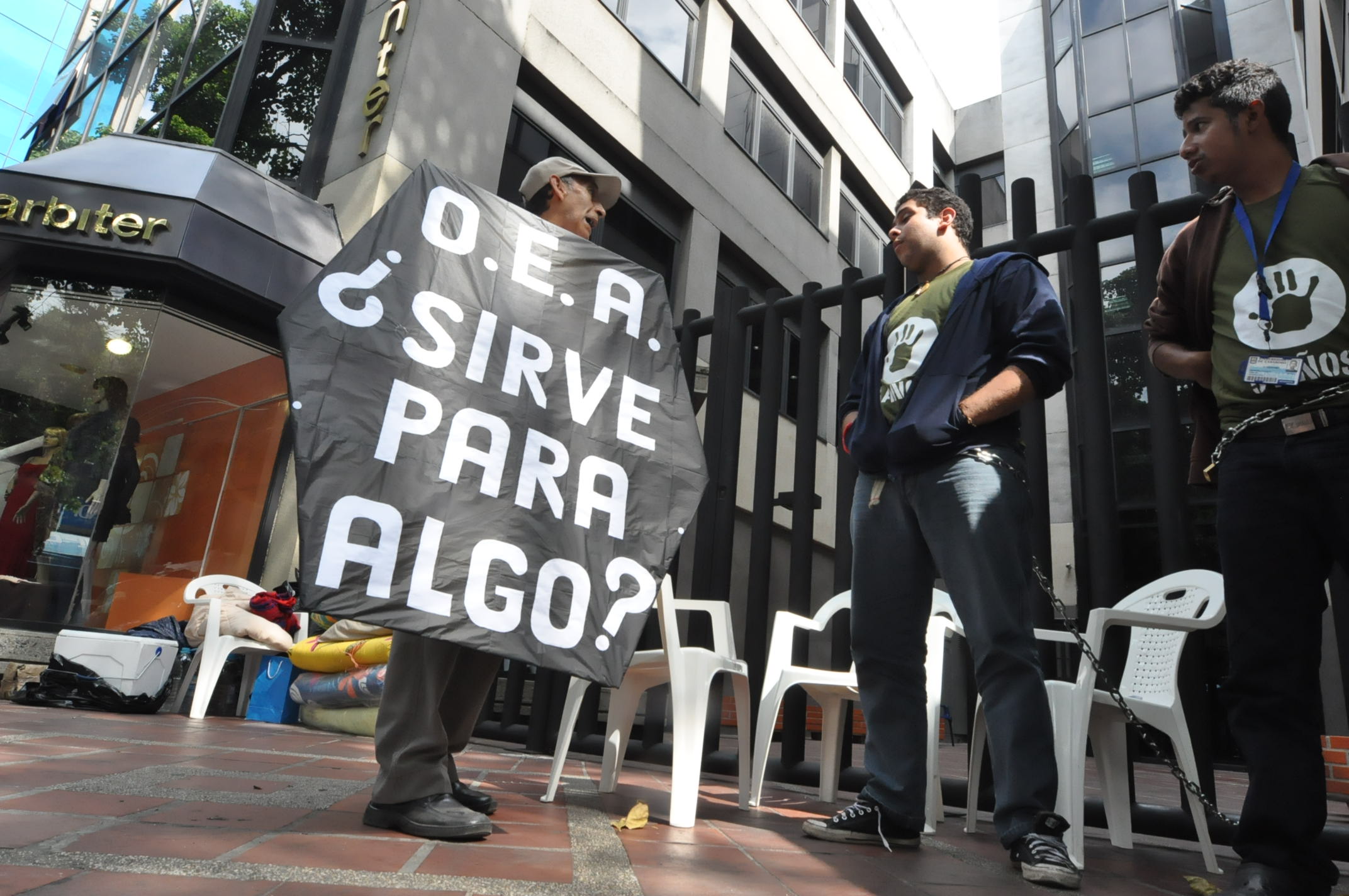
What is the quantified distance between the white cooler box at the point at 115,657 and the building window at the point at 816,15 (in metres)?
13.3

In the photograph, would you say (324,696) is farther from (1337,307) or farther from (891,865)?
(1337,307)

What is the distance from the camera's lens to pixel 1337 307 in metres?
1.82

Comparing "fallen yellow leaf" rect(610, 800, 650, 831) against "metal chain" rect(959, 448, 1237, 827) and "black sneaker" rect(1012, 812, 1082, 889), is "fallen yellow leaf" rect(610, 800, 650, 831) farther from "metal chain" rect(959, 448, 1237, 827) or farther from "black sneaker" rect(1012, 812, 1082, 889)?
"metal chain" rect(959, 448, 1237, 827)

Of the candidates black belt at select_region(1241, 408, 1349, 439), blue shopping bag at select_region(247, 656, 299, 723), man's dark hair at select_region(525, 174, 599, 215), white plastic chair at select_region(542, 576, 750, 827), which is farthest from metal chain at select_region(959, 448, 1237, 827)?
blue shopping bag at select_region(247, 656, 299, 723)

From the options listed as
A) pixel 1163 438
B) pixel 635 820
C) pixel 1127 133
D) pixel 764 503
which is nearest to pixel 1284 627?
pixel 1163 438

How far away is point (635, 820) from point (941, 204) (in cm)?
207

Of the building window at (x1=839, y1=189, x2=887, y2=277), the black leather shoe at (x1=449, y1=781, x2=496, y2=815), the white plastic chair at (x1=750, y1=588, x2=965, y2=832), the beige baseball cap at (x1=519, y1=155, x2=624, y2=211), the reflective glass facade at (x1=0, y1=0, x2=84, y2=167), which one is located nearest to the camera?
the black leather shoe at (x1=449, y1=781, x2=496, y2=815)

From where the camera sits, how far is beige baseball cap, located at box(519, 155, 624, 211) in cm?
278

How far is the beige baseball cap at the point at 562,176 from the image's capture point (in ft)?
9.11

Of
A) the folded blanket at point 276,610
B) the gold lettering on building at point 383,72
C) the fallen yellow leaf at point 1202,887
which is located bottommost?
the fallen yellow leaf at point 1202,887

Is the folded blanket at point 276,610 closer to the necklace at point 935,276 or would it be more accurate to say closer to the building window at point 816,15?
the necklace at point 935,276

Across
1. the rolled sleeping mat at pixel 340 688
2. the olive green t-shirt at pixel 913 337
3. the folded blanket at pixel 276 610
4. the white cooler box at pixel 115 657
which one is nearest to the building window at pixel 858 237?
the folded blanket at pixel 276 610

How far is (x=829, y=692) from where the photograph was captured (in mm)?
3385

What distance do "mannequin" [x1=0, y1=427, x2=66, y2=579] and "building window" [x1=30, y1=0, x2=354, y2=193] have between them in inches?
119
